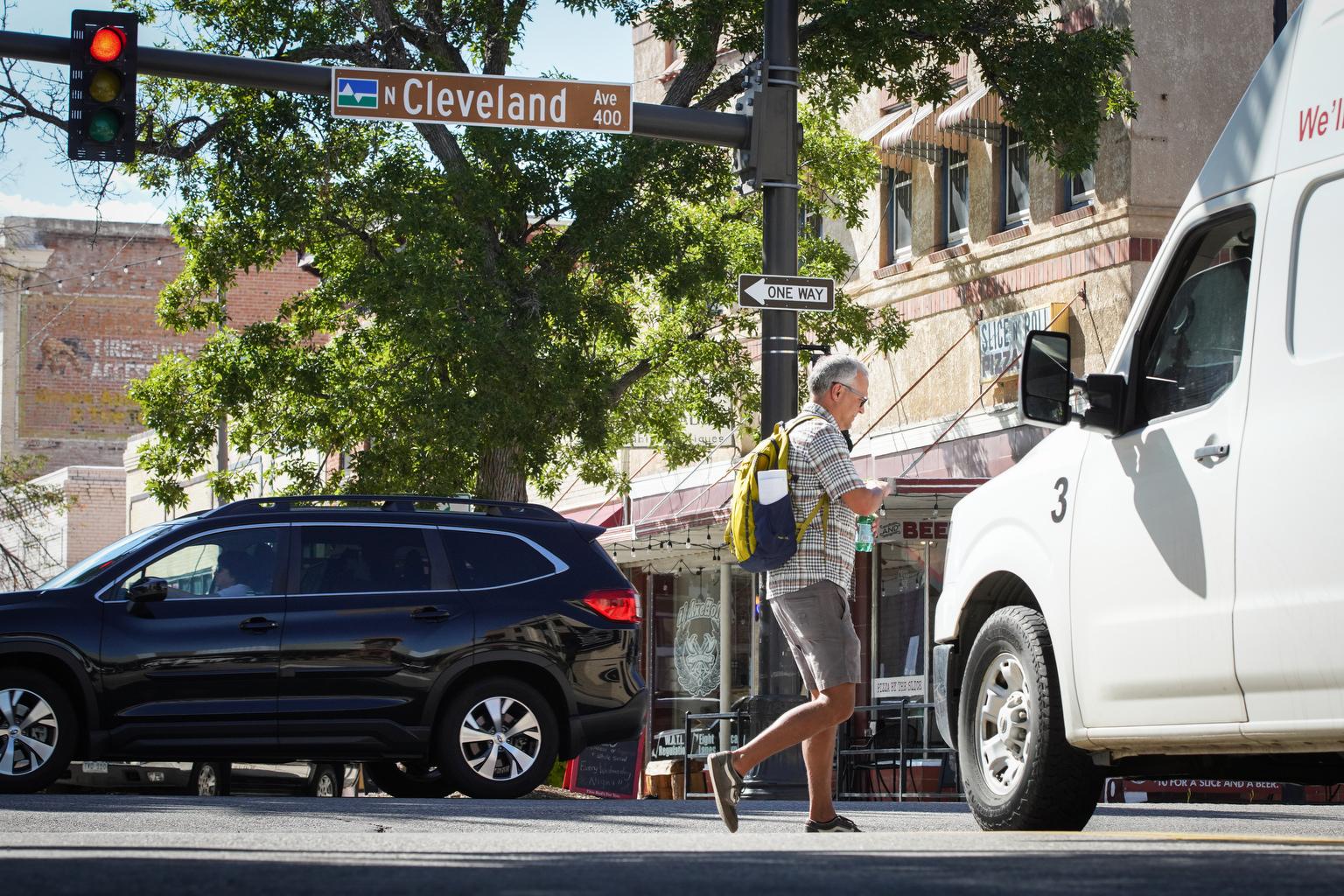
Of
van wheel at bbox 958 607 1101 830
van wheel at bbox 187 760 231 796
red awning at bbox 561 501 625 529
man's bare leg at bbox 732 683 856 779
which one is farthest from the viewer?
red awning at bbox 561 501 625 529

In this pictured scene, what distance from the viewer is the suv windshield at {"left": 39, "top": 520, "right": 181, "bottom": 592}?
12266 mm

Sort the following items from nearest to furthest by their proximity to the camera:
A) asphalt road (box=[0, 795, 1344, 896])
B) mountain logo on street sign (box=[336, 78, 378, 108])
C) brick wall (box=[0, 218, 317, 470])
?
1. asphalt road (box=[0, 795, 1344, 896])
2. mountain logo on street sign (box=[336, 78, 378, 108])
3. brick wall (box=[0, 218, 317, 470])

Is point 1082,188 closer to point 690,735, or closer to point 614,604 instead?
point 690,735

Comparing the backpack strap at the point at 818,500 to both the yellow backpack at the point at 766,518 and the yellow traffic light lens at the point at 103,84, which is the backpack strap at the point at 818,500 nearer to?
the yellow backpack at the point at 766,518

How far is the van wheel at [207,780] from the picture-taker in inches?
623

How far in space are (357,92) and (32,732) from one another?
15.1 feet

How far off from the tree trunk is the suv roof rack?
7.25 m

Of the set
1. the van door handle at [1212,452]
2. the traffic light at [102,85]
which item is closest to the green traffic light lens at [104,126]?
the traffic light at [102,85]

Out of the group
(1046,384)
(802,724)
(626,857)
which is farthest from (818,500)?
(626,857)

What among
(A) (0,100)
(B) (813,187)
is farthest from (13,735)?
(B) (813,187)

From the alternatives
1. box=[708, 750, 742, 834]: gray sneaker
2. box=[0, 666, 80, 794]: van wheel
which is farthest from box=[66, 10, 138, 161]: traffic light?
box=[708, 750, 742, 834]: gray sneaker

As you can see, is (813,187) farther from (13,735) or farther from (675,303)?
(13,735)

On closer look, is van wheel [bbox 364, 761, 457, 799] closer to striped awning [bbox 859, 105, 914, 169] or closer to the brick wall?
striped awning [bbox 859, 105, 914, 169]

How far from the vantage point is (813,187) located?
938 inches
